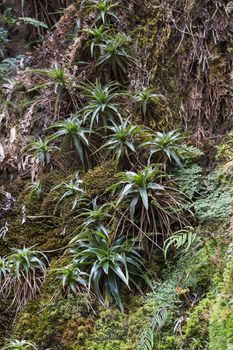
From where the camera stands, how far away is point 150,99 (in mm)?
4793

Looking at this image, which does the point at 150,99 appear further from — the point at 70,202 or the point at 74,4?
the point at 74,4

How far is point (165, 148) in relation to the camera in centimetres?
428

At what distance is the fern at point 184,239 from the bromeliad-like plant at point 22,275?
1166 millimetres

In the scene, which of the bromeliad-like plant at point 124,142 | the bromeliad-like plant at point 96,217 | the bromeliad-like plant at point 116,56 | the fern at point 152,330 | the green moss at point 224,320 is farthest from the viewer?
the bromeliad-like plant at point 116,56

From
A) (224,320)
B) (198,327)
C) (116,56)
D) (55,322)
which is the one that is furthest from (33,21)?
(224,320)

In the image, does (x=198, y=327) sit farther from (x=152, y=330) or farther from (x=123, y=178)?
(x=123, y=178)

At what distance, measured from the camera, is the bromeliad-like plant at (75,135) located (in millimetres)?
4688

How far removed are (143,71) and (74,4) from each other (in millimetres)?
1752

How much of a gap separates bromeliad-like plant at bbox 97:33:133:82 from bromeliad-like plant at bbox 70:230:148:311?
2203mm

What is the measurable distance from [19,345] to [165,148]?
212 centimetres

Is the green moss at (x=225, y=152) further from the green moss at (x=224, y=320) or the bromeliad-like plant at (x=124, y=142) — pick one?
the green moss at (x=224, y=320)

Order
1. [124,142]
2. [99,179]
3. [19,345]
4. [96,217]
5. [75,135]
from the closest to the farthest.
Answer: [19,345] < [96,217] < [124,142] < [99,179] < [75,135]

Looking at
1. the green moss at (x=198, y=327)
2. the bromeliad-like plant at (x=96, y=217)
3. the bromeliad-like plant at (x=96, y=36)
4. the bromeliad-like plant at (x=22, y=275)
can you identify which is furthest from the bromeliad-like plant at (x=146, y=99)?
the green moss at (x=198, y=327)

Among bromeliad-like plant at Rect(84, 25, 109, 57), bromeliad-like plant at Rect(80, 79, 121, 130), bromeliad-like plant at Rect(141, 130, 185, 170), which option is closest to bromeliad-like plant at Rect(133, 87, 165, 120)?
bromeliad-like plant at Rect(80, 79, 121, 130)
